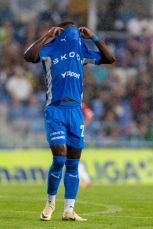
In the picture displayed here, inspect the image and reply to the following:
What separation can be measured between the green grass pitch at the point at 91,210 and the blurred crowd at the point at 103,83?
7.77 metres

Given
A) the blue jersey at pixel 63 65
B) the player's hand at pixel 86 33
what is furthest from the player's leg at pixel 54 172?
the player's hand at pixel 86 33

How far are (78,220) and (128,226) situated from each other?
0.88m

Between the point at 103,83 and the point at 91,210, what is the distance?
551 inches

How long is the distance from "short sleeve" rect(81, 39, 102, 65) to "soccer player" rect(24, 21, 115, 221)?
0.47 ft

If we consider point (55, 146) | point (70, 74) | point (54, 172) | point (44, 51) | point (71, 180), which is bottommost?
point (71, 180)

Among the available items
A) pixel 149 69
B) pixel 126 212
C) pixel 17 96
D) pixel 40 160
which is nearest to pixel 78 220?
pixel 126 212

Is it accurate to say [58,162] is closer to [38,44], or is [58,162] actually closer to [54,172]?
[54,172]

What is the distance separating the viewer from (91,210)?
38.1ft

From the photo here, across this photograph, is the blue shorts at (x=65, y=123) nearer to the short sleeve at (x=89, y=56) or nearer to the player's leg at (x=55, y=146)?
the player's leg at (x=55, y=146)

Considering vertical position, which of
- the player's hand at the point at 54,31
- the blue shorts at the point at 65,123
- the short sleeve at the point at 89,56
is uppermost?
the player's hand at the point at 54,31

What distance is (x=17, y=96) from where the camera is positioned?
78.2 feet

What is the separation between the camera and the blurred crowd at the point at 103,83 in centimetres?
2341

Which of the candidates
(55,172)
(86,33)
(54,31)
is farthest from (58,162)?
(86,33)

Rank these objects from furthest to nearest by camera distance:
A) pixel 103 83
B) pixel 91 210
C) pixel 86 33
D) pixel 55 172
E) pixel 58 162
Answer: pixel 103 83, pixel 91 210, pixel 86 33, pixel 55 172, pixel 58 162
